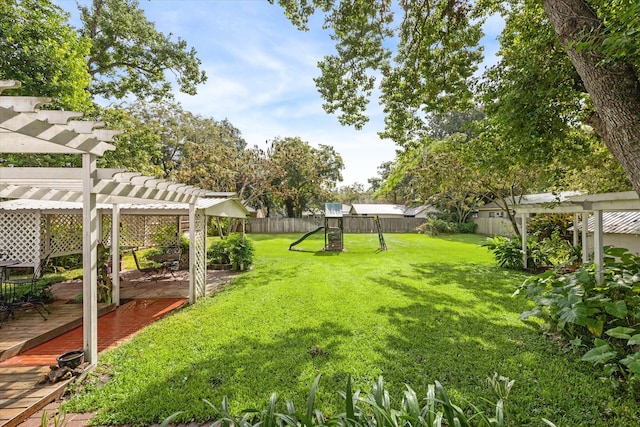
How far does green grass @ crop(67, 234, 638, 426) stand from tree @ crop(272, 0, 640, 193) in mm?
2111

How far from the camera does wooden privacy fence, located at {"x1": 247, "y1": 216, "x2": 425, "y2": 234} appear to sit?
23.7 meters

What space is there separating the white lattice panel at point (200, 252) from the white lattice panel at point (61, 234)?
492 centimetres

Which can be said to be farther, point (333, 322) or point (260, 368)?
point (333, 322)

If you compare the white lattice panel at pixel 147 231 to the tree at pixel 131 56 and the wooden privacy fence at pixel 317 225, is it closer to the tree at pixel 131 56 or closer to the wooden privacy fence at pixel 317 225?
the tree at pixel 131 56

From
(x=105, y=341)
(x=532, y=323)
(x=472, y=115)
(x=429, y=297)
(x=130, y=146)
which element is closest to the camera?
(x=105, y=341)

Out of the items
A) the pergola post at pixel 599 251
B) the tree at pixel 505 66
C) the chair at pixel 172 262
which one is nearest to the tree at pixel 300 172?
the chair at pixel 172 262

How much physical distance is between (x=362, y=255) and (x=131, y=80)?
12.4 metres

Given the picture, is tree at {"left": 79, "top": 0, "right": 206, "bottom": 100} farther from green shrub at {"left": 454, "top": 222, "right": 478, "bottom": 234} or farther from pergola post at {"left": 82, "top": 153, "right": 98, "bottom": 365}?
green shrub at {"left": 454, "top": 222, "right": 478, "bottom": 234}

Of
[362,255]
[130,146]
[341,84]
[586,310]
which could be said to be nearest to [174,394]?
[586,310]

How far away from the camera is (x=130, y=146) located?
38.7 ft

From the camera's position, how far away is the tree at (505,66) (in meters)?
2.55

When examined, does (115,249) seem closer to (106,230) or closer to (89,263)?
(89,263)

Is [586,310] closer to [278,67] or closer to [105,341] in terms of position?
[105,341]

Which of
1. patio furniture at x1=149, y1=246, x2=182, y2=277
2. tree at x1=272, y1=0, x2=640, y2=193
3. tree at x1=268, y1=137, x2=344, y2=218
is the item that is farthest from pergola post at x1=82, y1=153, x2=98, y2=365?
tree at x1=268, y1=137, x2=344, y2=218
